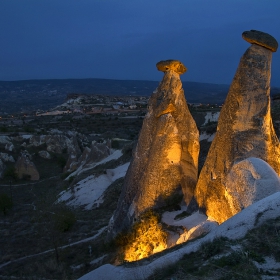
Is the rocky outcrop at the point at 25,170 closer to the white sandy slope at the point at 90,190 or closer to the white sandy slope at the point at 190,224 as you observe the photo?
the white sandy slope at the point at 90,190

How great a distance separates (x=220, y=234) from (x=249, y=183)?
171cm

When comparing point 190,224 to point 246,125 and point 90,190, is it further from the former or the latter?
point 90,190

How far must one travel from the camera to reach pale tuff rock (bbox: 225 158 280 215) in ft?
20.4

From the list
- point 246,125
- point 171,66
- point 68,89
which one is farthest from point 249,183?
point 68,89

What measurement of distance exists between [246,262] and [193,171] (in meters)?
4.92

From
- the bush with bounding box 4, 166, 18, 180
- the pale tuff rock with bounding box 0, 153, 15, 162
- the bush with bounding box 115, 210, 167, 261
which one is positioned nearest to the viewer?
the bush with bounding box 115, 210, 167, 261

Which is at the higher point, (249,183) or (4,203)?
(249,183)

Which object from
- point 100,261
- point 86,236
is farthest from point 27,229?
point 100,261

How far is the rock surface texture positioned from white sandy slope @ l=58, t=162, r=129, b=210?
1044 cm

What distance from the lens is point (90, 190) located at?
18.1 m

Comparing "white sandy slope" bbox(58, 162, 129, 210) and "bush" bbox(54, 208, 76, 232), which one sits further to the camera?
"white sandy slope" bbox(58, 162, 129, 210)

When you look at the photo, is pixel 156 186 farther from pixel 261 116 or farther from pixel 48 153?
pixel 48 153

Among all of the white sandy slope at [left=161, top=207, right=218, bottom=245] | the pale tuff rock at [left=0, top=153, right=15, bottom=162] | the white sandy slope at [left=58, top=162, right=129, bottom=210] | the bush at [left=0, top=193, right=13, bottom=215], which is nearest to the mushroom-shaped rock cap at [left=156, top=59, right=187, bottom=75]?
the white sandy slope at [left=161, top=207, right=218, bottom=245]

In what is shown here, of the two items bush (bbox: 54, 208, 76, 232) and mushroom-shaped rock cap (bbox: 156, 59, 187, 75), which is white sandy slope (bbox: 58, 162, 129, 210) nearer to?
bush (bbox: 54, 208, 76, 232)
